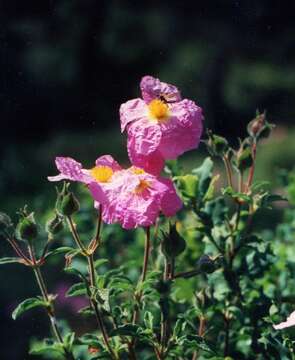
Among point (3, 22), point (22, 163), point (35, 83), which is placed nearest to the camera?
point (22, 163)

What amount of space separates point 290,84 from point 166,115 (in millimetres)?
8720

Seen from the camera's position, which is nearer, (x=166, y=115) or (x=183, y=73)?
(x=166, y=115)

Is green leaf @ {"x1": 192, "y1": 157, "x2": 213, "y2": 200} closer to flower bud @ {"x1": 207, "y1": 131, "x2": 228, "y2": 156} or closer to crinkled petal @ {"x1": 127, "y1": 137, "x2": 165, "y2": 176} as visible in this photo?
flower bud @ {"x1": 207, "y1": 131, "x2": 228, "y2": 156}

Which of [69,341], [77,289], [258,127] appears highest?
[258,127]

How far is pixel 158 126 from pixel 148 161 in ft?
0.18

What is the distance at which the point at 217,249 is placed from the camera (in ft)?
4.22

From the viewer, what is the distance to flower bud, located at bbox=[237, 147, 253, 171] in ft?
4.00

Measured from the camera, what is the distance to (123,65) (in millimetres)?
10203

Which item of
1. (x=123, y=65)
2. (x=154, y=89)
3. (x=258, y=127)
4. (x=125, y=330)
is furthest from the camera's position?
(x=123, y=65)

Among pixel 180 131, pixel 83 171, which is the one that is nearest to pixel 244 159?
pixel 180 131

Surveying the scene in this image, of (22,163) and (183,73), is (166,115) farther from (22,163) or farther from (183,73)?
(183,73)

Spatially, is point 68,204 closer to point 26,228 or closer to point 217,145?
point 26,228

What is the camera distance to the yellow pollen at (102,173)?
3.57ft

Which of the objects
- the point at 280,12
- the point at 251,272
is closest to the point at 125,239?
the point at 251,272
